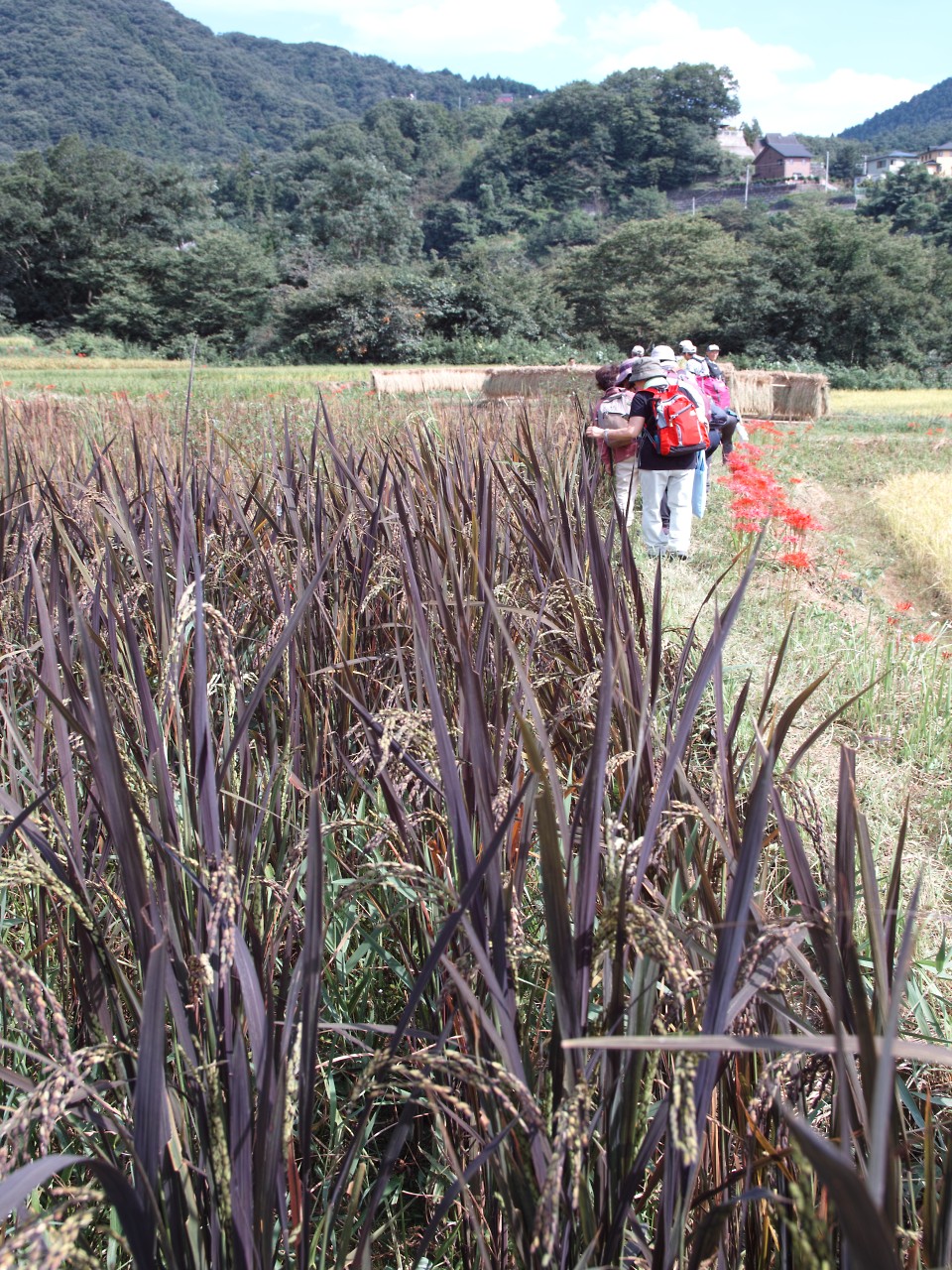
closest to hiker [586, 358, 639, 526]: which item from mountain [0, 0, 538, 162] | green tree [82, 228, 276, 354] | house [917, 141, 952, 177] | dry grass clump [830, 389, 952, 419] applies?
dry grass clump [830, 389, 952, 419]

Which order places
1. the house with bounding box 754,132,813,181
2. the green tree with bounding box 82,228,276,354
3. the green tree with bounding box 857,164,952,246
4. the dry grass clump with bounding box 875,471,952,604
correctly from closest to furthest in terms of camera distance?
the dry grass clump with bounding box 875,471,952,604 < the green tree with bounding box 82,228,276,354 < the green tree with bounding box 857,164,952,246 < the house with bounding box 754,132,813,181

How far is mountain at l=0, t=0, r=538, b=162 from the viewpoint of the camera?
126m

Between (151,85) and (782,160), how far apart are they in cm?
9037

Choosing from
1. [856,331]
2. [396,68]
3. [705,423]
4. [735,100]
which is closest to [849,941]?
[705,423]

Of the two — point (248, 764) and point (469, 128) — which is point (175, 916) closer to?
point (248, 764)

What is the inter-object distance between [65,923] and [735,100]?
11864cm

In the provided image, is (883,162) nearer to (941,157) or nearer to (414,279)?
(941,157)

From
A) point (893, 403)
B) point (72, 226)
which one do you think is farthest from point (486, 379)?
point (72, 226)

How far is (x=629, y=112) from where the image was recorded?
314 feet

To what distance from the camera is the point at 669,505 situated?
627cm

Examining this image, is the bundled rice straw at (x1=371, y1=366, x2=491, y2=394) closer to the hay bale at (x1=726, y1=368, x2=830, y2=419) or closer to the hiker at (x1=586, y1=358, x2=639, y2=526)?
the hay bale at (x1=726, y1=368, x2=830, y2=419)

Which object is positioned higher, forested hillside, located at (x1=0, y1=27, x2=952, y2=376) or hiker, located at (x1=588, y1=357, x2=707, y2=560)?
forested hillside, located at (x1=0, y1=27, x2=952, y2=376)

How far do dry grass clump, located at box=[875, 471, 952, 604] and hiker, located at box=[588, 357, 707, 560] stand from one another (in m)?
2.29

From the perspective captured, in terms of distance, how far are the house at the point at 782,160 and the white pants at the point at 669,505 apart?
11886cm
